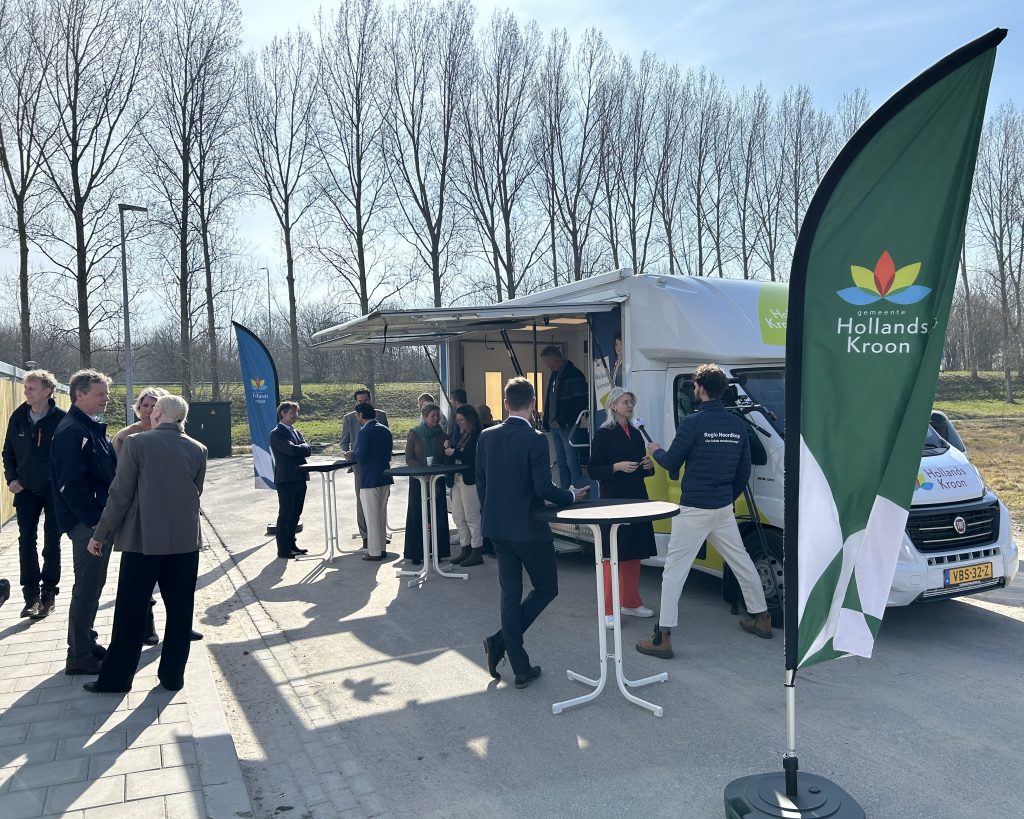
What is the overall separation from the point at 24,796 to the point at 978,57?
5.09 m

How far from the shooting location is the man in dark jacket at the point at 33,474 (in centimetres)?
664

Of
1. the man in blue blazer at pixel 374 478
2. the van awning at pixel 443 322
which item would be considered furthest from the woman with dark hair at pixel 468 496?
the van awning at pixel 443 322

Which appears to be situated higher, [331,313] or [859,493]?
[331,313]

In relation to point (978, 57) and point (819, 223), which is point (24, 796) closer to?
point (819, 223)

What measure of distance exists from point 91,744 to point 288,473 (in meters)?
5.70

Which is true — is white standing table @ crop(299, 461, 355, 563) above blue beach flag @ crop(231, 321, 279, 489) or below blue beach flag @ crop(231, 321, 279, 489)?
below

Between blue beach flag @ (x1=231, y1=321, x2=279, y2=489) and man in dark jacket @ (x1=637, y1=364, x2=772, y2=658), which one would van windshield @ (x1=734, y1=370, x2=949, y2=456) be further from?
blue beach flag @ (x1=231, y1=321, x2=279, y2=489)

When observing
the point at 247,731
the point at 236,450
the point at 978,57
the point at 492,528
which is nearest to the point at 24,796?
the point at 247,731

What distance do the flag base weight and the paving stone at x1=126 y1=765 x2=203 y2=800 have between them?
249cm

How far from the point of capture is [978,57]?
3035 millimetres

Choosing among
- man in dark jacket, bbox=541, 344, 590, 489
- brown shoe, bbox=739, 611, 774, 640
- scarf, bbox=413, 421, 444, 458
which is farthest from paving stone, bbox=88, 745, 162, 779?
man in dark jacket, bbox=541, 344, 590, 489

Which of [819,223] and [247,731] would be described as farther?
[247,731]

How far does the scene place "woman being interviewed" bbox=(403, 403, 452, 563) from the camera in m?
9.25

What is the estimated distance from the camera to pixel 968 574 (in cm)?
593
